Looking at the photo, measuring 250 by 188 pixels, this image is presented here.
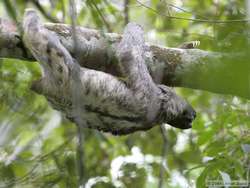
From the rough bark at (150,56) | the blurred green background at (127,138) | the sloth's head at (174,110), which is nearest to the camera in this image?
the blurred green background at (127,138)

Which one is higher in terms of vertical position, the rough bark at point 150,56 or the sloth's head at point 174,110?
the rough bark at point 150,56

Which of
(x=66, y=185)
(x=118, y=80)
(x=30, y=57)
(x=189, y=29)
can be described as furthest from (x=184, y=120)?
(x=189, y=29)

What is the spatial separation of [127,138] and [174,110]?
1752mm

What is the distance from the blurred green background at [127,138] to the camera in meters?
3.58

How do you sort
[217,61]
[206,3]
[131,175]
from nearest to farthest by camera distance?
[217,61], [131,175], [206,3]

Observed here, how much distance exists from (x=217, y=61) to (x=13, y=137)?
6.65 ft

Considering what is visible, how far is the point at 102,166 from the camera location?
5.96 m

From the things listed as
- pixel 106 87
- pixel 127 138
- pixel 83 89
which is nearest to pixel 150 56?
pixel 106 87

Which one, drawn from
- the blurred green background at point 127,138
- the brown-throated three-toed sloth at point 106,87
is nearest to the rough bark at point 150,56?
the brown-throated three-toed sloth at point 106,87

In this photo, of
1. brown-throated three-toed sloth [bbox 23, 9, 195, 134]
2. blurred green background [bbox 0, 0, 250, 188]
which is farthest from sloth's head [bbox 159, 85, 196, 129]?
blurred green background [bbox 0, 0, 250, 188]

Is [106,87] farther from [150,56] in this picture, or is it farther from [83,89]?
[150,56]

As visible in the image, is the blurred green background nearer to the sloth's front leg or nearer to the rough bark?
→ the rough bark

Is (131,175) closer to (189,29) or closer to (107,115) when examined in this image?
(107,115)

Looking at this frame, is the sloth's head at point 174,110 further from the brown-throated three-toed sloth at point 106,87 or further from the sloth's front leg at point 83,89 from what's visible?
the sloth's front leg at point 83,89
